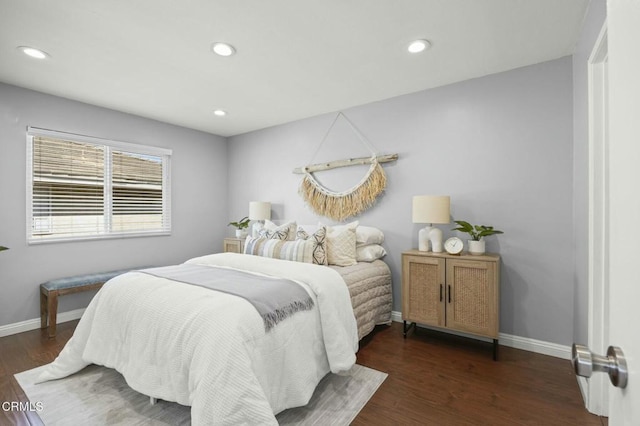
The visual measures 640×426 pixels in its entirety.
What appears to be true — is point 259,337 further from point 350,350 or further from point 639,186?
point 639,186

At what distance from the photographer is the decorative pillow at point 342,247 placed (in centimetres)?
305

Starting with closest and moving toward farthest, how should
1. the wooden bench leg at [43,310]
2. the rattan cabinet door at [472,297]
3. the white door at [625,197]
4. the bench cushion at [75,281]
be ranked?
the white door at [625,197]
the rattan cabinet door at [472,297]
the bench cushion at [75,281]
the wooden bench leg at [43,310]

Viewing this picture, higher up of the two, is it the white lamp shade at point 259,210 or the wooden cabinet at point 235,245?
the white lamp shade at point 259,210

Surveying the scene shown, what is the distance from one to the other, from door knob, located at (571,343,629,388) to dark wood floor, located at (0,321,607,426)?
148 centimetres

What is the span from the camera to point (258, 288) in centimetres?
196

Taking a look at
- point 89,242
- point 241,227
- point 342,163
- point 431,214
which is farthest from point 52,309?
point 431,214

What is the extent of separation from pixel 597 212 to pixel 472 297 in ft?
3.59

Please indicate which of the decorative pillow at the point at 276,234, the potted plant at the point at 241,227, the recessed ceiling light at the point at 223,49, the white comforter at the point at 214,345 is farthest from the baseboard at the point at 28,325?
the recessed ceiling light at the point at 223,49

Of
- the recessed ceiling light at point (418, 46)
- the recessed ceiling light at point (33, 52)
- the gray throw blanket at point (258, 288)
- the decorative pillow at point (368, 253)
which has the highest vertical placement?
the recessed ceiling light at point (418, 46)

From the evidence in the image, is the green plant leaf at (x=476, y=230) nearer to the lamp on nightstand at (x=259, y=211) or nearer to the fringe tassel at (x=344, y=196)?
the fringe tassel at (x=344, y=196)

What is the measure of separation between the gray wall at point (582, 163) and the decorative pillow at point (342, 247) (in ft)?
5.89

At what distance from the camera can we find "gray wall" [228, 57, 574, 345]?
2.51 meters

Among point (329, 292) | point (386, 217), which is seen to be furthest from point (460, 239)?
point (329, 292)

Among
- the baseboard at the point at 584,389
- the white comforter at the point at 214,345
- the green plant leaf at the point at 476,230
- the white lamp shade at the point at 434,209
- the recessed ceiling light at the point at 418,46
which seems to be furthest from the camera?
the white lamp shade at the point at 434,209
